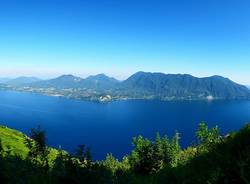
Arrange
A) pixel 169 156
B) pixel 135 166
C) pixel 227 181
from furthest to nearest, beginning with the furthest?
1. pixel 169 156
2. pixel 135 166
3. pixel 227 181

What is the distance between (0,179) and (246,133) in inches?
1388

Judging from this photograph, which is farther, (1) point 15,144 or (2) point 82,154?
(1) point 15,144

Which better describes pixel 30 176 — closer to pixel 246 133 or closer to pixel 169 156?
pixel 246 133

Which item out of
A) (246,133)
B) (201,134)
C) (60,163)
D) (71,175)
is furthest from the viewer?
(201,134)

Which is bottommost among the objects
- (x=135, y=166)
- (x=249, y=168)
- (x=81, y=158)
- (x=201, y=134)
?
(x=135, y=166)

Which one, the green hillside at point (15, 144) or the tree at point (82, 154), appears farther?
the green hillside at point (15, 144)

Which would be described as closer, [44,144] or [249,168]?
[249,168]

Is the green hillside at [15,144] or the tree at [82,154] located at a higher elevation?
the tree at [82,154]

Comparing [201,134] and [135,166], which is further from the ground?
[201,134]

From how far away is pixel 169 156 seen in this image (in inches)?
4641

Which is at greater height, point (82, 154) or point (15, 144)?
point (82, 154)

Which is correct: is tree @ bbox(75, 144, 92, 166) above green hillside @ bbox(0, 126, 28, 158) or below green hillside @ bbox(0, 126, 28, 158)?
above

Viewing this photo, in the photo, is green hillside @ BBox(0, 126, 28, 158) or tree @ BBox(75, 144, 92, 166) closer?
tree @ BBox(75, 144, 92, 166)

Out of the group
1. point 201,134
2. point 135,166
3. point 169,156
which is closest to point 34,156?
point 201,134
